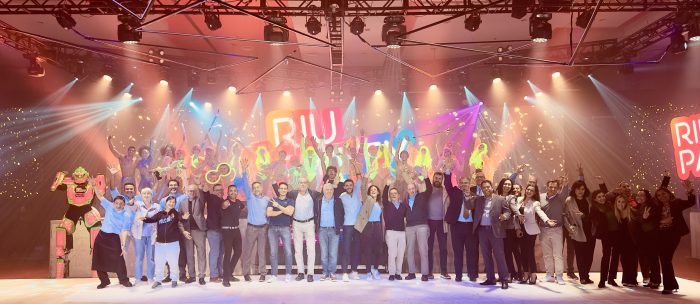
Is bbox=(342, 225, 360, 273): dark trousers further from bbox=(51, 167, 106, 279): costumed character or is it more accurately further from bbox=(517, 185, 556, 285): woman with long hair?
bbox=(51, 167, 106, 279): costumed character

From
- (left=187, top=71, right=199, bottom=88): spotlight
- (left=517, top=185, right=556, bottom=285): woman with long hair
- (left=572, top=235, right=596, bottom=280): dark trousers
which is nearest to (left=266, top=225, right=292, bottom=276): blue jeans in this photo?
(left=517, top=185, right=556, bottom=285): woman with long hair

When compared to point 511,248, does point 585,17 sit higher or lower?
higher

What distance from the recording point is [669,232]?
7.44 m

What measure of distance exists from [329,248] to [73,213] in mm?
4384

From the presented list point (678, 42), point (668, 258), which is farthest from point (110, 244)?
point (678, 42)

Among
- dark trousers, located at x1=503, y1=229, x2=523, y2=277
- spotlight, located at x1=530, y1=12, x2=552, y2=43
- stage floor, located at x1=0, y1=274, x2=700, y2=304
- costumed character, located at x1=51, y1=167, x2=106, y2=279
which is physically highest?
spotlight, located at x1=530, y1=12, x2=552, y2=43

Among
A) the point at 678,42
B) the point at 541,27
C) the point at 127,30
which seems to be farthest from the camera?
the point at 678,42

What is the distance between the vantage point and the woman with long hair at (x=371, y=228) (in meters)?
8.66

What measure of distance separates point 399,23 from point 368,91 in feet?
19.2

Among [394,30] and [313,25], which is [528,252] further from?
[313,25]

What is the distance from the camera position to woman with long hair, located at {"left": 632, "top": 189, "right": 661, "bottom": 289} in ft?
24.8

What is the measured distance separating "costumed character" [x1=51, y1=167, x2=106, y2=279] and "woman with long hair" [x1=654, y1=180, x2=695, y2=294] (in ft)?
27.5

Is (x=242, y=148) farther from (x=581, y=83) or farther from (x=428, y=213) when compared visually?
(x=581, y=83)

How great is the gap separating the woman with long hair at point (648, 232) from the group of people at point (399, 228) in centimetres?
1
